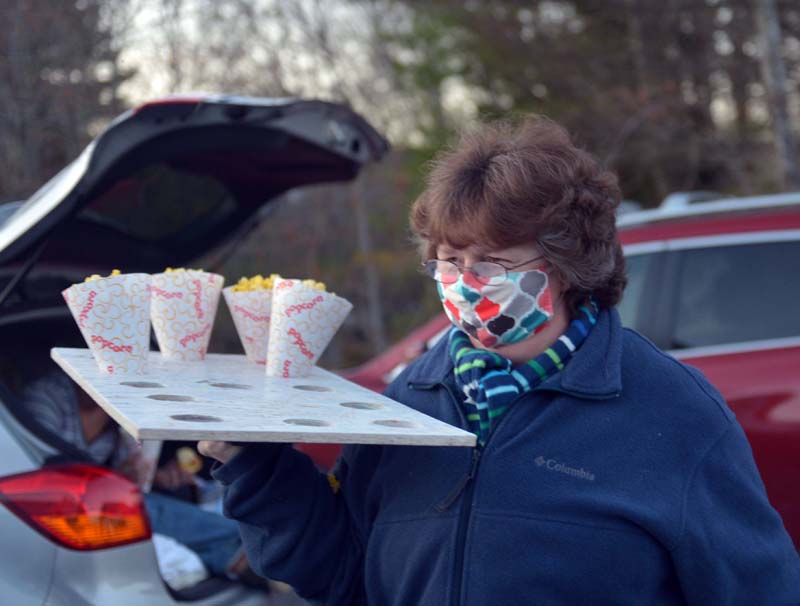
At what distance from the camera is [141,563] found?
8.58 feet

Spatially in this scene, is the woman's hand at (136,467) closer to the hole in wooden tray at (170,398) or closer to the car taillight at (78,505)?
the car taillight at (78,505)

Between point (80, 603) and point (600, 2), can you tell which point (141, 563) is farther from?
point (600, 2)

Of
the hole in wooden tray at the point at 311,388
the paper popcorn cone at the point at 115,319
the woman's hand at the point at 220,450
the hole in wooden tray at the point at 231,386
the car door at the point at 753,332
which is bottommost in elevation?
the car door at the point at 753,332

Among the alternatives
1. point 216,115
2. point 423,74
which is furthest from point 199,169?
point 423,74

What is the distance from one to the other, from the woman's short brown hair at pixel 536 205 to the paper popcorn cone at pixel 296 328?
29 cm

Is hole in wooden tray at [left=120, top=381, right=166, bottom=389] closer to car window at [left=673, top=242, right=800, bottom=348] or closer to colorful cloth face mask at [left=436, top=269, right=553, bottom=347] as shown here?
colorful cloth face mask at [left=436, top=269, right=553, bottom=347]

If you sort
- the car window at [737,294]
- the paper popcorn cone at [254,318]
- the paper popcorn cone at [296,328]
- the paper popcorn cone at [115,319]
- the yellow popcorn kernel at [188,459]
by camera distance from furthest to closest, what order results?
1. the yellow popcorn kernel at [188,459]
2. the car window at [737,294]
3. the paper popcorn cone at [254,318]
4. the paper popcorn cone at [296,328]
5. the paper popcorn cone at [115,319]

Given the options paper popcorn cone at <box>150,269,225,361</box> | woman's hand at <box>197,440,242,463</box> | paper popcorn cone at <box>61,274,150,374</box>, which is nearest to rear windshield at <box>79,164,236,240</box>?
paper popcorn cone at <box>150,269,225,361</box>

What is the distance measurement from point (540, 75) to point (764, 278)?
7.64 m

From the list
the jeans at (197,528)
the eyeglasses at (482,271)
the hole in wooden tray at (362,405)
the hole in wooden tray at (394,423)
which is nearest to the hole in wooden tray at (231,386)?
Answer: the hole in wooden tray at (362,405)

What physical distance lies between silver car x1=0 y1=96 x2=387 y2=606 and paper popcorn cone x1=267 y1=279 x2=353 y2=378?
809 mm

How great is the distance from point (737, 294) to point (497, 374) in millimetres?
2233

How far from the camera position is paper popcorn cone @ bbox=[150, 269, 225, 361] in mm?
2125

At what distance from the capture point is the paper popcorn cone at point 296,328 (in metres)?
2.07
